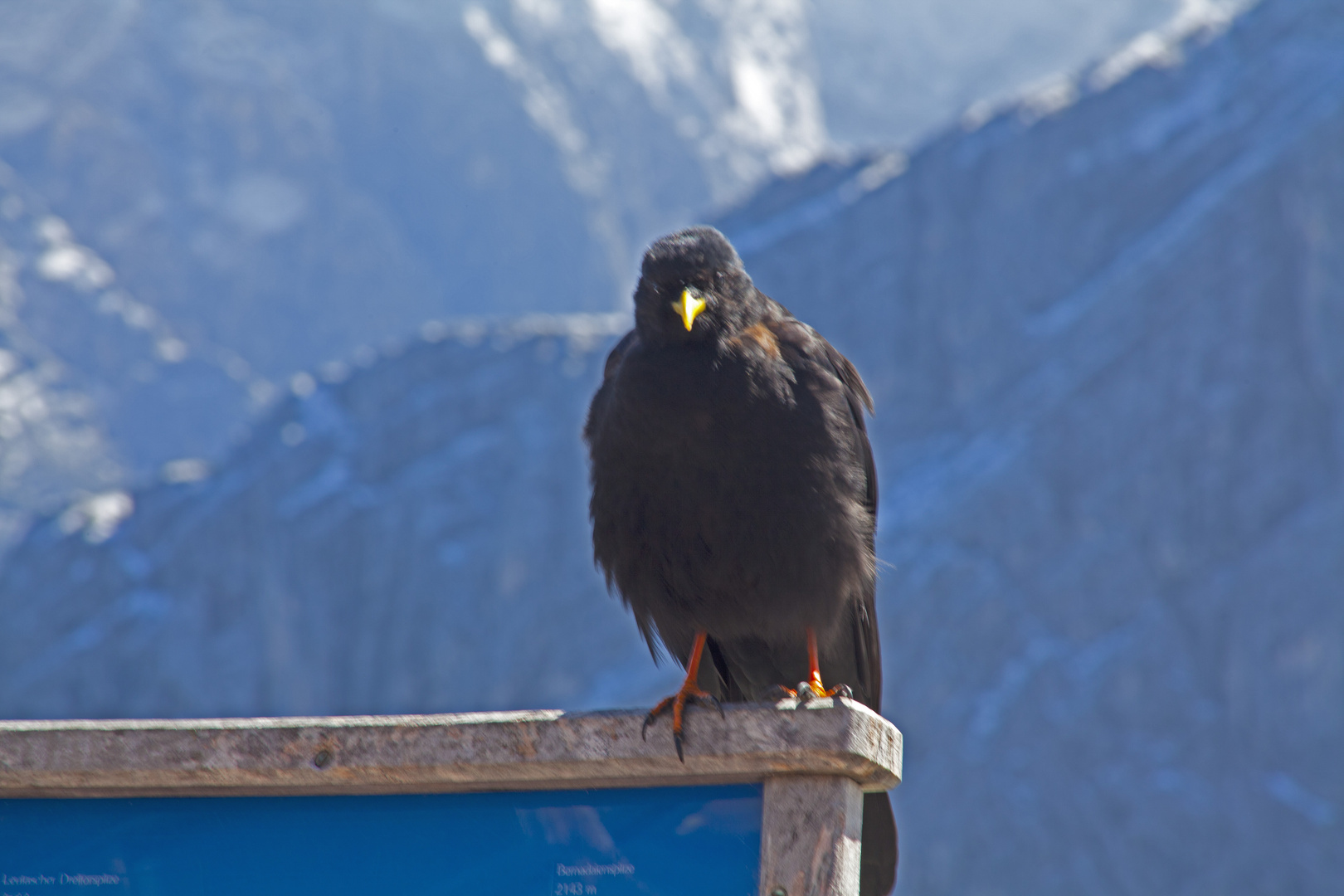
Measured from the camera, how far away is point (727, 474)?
4426mm

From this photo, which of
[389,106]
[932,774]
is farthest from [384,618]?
[389,106]

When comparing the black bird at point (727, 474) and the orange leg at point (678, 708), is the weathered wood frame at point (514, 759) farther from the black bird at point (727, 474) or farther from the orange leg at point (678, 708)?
the black bird at point (727, 474)

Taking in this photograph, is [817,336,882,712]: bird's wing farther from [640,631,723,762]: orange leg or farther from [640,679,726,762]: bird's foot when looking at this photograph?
[640,679,726,762]: bird's foot

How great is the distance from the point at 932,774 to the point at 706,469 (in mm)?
54813

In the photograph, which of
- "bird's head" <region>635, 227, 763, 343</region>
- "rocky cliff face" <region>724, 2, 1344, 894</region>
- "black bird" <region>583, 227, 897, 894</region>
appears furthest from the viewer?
"rocky cliff face" <region>724, 2, 1344, 894</region>

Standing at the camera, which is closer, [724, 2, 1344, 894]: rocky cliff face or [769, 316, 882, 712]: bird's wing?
[769, 316, 882, 712]: bird's wing

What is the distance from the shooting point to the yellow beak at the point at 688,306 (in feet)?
14.8

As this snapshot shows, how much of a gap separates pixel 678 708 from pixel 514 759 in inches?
14.9

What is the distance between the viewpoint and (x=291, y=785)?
3.19 metres

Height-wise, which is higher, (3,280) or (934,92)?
(934,92)

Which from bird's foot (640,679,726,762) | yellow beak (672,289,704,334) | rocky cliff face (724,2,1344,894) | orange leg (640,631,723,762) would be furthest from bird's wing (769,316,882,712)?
rocky cliff face (724,2,1344,894)

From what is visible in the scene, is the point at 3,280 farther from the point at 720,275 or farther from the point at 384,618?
the point at 720,275

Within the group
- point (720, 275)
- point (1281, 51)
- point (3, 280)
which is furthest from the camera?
point (3, 280)

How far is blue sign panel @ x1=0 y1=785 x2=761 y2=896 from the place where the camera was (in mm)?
2951
